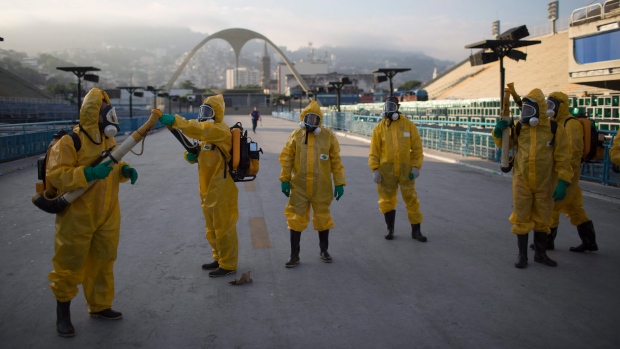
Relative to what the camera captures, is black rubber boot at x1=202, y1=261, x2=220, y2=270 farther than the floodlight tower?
No

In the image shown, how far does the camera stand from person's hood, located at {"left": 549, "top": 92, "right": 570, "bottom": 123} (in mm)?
6648

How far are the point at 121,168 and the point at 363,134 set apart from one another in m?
27.2

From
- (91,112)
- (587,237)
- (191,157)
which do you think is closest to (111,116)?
(91,112)

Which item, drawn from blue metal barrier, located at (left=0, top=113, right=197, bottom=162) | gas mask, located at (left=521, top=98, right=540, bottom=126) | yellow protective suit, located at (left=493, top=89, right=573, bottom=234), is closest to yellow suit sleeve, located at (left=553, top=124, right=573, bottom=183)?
yellow protective suit, located at (left=493, top=89, right=573, bottom=234)

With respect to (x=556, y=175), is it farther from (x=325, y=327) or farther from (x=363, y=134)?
(x=363, y=134)

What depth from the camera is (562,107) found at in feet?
22.0

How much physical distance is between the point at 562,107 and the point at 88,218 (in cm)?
572

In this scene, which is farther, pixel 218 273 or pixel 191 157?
pixel 191 157

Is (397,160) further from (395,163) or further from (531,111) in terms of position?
(531,111)

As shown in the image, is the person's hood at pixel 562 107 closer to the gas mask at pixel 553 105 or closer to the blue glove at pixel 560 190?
the gas mask at pixel 553 105

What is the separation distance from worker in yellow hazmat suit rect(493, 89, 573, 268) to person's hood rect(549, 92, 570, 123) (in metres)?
0.60

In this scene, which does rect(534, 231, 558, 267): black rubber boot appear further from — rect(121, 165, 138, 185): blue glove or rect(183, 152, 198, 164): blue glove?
rect(121, 165, 138, 185): blue glove

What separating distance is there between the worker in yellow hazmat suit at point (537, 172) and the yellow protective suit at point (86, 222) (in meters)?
4.41

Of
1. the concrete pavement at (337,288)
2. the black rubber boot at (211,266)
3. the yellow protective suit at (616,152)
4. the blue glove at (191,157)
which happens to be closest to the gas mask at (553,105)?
the yellow protective suit at (616,152)
